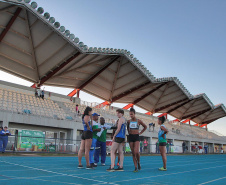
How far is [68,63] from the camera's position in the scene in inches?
1136

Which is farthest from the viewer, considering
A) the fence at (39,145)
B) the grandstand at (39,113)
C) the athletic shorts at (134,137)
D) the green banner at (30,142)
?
the grandstand at (39,113)

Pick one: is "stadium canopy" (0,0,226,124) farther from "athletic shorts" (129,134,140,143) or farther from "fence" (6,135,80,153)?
"athletic shorts" (129,134,140,143)

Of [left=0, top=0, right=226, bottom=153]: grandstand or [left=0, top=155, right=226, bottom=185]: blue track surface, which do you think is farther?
[left=0, top=0, right=226, bottom=153]: grandstand

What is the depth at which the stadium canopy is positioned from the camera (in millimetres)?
22672

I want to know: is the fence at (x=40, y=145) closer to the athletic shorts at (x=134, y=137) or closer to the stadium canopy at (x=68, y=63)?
the athletic shorts at (x=134, y=137)

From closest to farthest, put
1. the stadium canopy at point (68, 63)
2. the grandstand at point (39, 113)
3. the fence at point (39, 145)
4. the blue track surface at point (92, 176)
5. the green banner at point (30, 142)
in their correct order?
the blue track surface at point (92, 176) → the fence at point (39, 145) → the green banner at point (30, 142) → the stadium canopy at point (68, 63) → the grandstand at point (39, 113)

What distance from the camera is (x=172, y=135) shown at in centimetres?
4344

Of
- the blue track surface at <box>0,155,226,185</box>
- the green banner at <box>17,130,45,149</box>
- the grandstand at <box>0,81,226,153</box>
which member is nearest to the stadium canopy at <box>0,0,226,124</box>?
the grandstand at <box>0,81,226,153</box>

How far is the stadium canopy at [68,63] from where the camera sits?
893 inches

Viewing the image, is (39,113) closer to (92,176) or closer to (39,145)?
(39,145)

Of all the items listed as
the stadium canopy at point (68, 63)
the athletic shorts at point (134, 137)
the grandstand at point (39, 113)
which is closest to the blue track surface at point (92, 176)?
the athletic shorts at point (134, 137)

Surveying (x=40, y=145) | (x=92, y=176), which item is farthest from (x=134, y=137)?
(x=40, y=145)

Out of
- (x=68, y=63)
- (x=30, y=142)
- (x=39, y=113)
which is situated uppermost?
(x=68, y=63)

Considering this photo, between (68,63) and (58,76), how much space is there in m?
3.97
